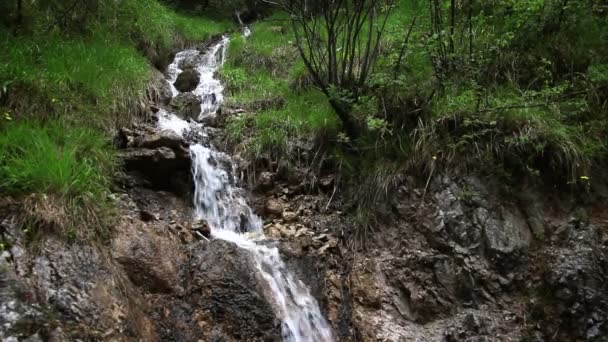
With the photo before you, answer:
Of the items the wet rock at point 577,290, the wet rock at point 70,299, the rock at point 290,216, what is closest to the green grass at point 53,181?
the wet rock at point 70,299

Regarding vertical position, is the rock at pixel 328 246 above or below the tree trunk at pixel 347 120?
below

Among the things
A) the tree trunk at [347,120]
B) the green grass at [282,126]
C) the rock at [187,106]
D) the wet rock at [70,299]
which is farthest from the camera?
the rock at [187,106]

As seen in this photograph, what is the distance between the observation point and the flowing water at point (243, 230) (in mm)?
4309

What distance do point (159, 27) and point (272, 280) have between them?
6.36 metres

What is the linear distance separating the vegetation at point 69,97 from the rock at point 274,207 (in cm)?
176

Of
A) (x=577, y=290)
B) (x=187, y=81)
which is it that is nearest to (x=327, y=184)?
(x=577, y=290)

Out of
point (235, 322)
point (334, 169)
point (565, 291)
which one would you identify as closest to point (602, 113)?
point (565, 291)

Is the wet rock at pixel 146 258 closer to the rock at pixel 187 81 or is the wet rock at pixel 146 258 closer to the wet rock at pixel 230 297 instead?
the wet rock at pixel 230 297

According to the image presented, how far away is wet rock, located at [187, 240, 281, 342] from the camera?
12.9 ft

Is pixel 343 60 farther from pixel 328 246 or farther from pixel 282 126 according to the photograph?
pixel 328 246

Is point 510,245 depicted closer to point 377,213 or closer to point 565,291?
point 565,291

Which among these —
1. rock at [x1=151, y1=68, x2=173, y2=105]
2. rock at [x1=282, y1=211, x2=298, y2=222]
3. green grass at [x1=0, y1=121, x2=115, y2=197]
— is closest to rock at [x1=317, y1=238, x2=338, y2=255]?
rock at [x1=282, y1=211, x2=298, y2=222]

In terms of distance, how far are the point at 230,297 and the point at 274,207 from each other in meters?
1.58

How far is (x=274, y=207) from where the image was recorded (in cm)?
546
